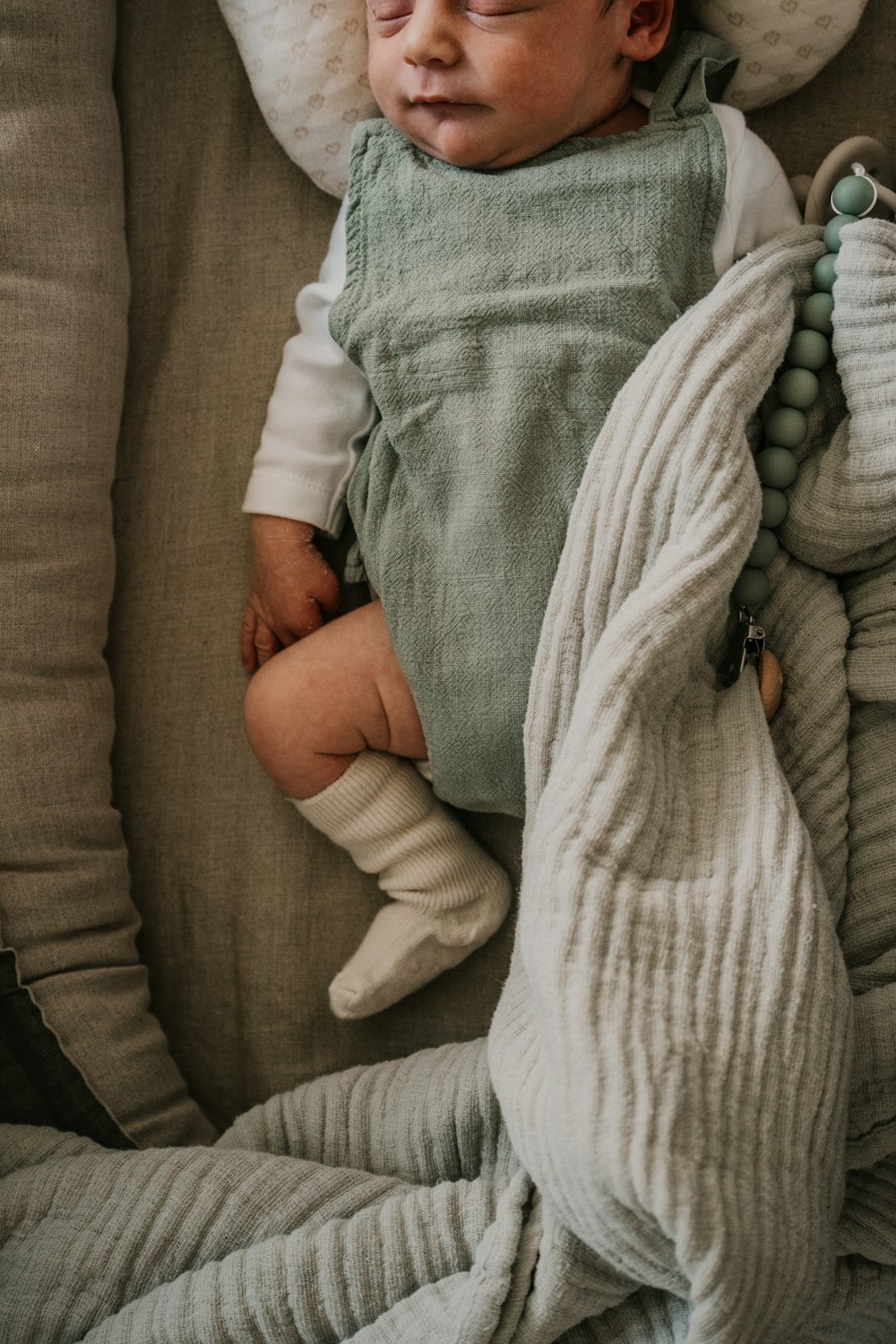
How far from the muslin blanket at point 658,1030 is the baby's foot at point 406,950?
9 cm

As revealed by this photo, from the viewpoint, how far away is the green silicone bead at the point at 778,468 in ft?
3.20

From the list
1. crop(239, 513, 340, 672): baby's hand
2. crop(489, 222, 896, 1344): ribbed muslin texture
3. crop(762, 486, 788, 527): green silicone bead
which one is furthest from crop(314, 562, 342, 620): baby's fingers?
crop(762, 486, 788, 527): green silicone bead

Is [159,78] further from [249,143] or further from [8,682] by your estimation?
[8,682]

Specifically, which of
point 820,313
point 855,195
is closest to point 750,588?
point 820,313

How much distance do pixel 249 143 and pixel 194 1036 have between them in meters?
0.96

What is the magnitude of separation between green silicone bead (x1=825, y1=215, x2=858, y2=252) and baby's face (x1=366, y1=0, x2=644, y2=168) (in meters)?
0.23

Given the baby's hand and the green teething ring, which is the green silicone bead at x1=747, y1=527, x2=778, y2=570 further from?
the baby's hand

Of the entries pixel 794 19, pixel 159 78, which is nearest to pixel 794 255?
pixel 794 19

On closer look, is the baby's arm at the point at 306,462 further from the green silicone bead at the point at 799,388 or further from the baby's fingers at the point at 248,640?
the green silicone bead at the point at 799,388

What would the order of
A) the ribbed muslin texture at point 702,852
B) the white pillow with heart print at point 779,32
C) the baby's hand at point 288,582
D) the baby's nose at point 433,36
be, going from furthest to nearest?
the baby's hand at point 288,582, the white pillow with heart print at point 779,32, the baby's nose at point 433,36, the ribbed muslin texture at point 702,852

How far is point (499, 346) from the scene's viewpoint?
1.00 metres

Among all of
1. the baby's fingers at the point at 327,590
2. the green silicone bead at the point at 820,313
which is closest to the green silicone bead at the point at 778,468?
the green silicone bead at the point at 820,313

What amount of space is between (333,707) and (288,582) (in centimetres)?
15

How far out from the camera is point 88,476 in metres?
1.15
